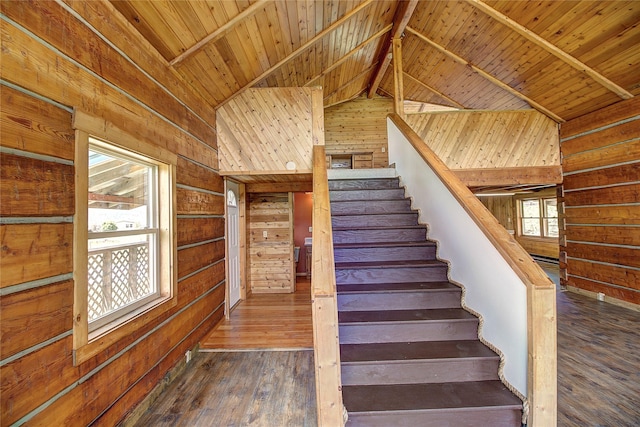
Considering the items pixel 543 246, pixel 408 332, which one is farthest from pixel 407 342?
pixel 543 246

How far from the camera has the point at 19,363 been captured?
3.96 feet

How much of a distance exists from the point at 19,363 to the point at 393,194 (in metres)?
3.51

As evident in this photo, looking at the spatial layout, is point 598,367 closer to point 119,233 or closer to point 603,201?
point 603,201

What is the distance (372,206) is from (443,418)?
224 cm

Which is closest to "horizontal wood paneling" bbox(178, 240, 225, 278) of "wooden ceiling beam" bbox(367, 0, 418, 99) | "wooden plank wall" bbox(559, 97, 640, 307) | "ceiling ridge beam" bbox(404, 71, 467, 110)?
"wooden ceiling beam" bbox(367, 0, 418, 99)

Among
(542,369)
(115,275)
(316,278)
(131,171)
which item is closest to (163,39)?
(131,171)

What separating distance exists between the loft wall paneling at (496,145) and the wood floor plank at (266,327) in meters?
3.56

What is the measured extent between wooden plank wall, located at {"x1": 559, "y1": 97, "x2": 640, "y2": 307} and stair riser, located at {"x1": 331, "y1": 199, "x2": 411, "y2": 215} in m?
3.36

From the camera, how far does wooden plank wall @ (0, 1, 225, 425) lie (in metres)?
1.20

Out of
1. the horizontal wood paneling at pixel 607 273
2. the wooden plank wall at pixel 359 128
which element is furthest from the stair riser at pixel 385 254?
the wooden plank wall at pixel 359 128

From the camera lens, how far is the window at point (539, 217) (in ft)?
25.4

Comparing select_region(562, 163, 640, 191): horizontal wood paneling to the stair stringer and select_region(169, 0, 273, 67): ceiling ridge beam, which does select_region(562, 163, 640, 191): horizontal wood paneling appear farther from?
select_region(169, 0, 273, 67): ceiling ridge beam

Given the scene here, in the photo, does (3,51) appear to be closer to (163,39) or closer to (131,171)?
(131,171)

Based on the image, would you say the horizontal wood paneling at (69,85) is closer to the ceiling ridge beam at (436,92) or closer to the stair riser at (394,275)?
the stair riser at (394,275)
